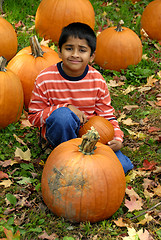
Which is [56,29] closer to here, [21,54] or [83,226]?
[21,54]

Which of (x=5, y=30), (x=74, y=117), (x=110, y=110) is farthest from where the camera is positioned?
(x=5, y=30)

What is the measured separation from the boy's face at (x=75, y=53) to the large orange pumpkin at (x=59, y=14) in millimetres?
2673

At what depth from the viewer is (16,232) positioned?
2.46 meters

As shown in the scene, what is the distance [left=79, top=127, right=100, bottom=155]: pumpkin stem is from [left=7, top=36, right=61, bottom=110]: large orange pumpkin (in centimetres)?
178

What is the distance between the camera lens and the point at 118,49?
5.46 m

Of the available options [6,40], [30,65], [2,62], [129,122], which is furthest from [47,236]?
[6,40]

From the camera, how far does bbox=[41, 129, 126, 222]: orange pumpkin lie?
8.44 ft

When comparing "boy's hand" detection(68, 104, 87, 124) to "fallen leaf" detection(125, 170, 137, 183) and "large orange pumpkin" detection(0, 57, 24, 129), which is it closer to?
"fallen leaf" detection(125, 170, 137, 183)

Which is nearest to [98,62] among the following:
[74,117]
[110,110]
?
[110,110]

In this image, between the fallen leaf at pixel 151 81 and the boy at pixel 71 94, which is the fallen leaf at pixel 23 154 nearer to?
the boy at pixel 71 94

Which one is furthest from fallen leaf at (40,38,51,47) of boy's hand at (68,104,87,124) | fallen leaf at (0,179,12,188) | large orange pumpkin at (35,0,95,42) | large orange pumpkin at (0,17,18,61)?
fallen leaf at (0,179,12,188)

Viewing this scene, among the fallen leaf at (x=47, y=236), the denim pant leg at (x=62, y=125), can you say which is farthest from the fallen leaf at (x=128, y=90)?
the fallen leaf at (x=47, y=236)

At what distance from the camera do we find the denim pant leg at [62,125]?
304cm

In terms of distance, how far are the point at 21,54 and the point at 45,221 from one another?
251 centimetres
